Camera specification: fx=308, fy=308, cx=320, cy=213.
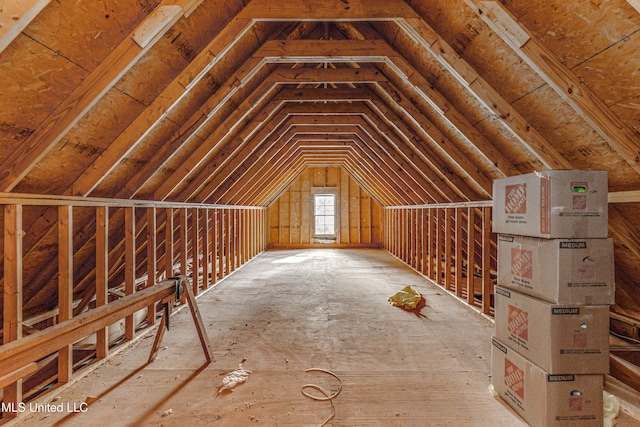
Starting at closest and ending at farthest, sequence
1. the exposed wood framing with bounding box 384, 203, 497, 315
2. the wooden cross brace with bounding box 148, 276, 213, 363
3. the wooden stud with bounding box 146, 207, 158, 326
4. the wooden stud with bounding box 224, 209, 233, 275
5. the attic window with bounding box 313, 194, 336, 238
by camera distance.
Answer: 1. the wooden cross brace with bounding box 148, 276, 213, 363
2. the wooden stud with bounding box 146, 207, 158, 326
3. the exposed wood framing with bounding box 384, 203, 497, 315
4. the wooden stud with bounding box 224, 209, 233, 275
5. the attic window with bounding box 313, 194, 336, 238

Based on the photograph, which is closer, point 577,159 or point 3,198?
point 3,198

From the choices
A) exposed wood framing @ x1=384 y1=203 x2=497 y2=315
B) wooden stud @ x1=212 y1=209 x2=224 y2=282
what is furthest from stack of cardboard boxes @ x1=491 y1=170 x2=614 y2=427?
wooden stud @ x1=212 y1=209 x2=224 y2=282

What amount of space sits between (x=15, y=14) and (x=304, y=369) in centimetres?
259

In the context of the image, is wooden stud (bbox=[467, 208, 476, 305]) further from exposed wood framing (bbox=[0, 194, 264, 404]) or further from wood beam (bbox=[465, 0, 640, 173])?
exposed wood framing (bbox=[0, 194, 264, 404])

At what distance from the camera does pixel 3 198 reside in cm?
180

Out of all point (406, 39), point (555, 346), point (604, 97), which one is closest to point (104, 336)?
point (555, 346)

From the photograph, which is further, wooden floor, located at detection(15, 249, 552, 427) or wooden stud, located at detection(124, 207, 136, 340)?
wooden stud, located at detection(124, 207, 136, 340)

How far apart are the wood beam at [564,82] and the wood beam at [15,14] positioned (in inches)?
89.6

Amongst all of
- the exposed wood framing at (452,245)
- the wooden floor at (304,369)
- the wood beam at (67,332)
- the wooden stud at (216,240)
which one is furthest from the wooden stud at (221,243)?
the exposed wood framing at (452,245)

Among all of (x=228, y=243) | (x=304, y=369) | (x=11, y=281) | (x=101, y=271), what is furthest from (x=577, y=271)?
(x=228, y=243)

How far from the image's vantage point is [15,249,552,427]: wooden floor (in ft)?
6.08

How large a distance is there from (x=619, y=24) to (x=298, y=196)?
32.6 feet

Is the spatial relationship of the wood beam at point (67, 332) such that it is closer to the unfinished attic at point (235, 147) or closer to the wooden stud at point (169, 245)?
the unfinished attic at point (235, 147)

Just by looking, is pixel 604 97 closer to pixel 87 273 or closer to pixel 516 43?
pixel 516 43
